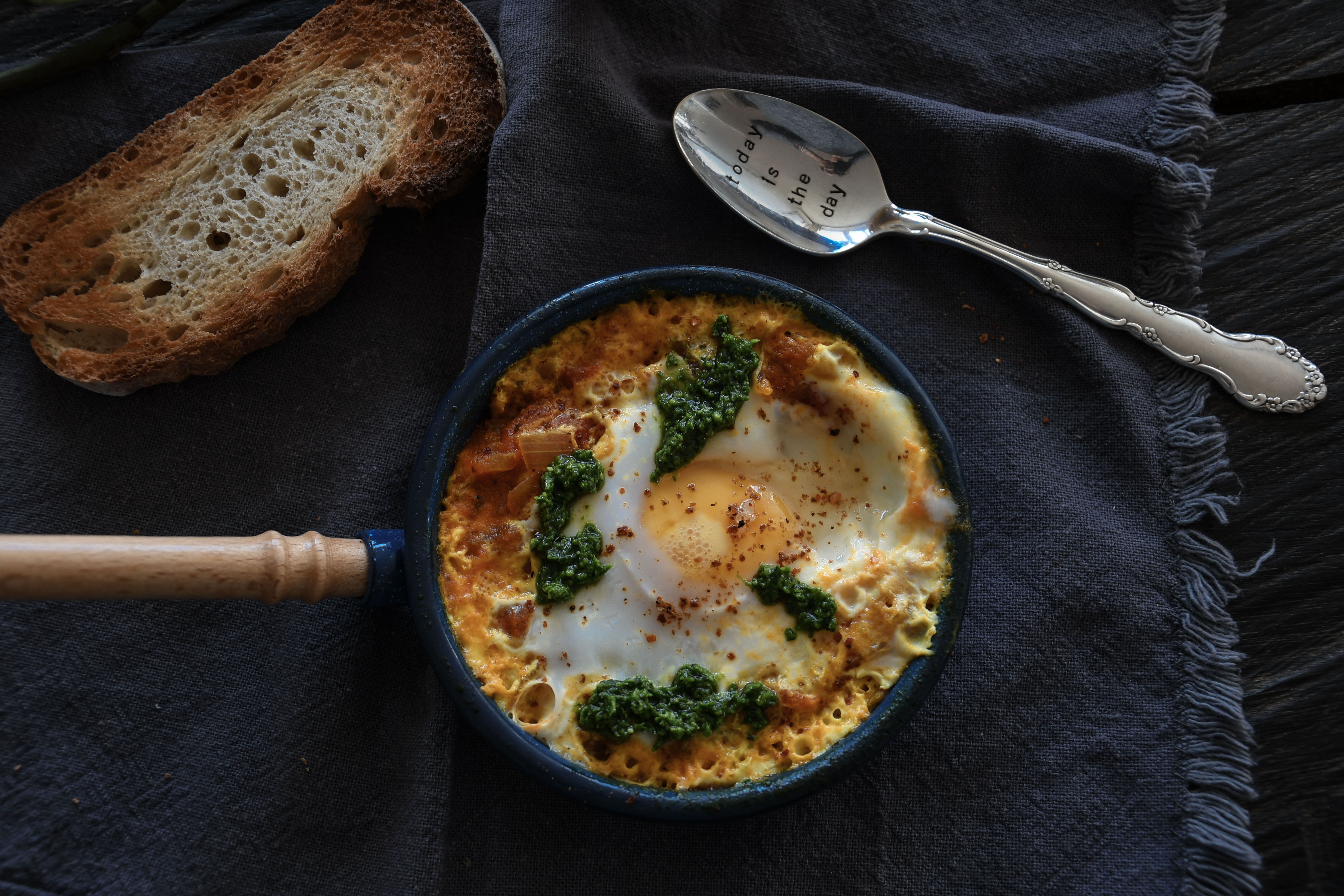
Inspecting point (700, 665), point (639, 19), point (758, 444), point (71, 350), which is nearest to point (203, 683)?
point (71, 350)

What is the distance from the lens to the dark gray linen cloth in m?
2.38

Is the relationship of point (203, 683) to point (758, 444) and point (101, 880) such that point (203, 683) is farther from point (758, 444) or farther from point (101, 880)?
point (758, 444)

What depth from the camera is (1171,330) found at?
256 cm

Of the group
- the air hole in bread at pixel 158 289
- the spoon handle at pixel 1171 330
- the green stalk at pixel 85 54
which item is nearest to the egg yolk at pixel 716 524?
the spoon handle at pixel 1171 330

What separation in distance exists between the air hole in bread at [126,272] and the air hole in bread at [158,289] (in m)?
0.04

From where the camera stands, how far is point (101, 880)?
2.32m

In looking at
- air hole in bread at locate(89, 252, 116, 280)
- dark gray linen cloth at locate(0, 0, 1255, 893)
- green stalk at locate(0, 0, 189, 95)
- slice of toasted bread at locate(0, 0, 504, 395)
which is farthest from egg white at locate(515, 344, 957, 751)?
green stalk at locate(0, 0, 189, 95)

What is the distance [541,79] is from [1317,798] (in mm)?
2695

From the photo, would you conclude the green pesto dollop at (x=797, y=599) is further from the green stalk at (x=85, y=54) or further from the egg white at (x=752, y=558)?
the green stalk at (x=85, y=54)

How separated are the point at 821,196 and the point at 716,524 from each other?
3.17ft

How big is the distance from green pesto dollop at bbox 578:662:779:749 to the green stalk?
2.13 meters

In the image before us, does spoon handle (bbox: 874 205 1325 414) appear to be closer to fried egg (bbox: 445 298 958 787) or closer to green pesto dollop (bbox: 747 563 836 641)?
fried egg (bbox: 445 298 958 787)

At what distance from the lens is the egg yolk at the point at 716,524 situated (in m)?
2.29

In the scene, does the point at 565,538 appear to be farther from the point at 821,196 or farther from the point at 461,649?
the point at 821,196
